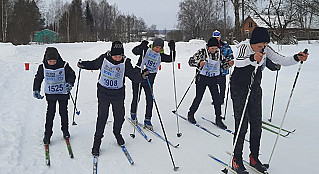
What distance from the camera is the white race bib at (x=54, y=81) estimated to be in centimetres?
455

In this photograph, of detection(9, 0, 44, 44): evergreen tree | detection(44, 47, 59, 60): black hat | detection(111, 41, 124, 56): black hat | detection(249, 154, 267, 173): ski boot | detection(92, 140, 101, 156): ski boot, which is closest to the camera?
detection(249, 154, 267, 173): ski boot

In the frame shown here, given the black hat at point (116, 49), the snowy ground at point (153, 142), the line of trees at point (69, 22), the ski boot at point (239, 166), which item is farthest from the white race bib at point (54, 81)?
the line of trees at point (69, 22)

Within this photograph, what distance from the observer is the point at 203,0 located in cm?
4491

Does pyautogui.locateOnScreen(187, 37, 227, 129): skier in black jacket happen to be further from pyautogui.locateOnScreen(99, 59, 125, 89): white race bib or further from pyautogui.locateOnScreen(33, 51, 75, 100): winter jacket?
pyautogui.locateOnScreen(33, 51, 75, 100): winter jacket

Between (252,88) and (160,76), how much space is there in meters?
9.26

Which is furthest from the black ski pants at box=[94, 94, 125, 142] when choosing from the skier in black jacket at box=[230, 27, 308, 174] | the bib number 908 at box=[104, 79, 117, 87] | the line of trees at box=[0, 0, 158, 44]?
the line of trees at box=[0, 0, 158, 44]

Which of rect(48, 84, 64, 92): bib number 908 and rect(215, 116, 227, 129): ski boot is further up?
rect(48, 84, 64, 92): bib number 908

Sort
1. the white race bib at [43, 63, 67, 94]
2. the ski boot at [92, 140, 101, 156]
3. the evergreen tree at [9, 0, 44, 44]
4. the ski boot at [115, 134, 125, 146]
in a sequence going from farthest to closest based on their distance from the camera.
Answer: the evergreen tree at [9, 0, 44, 44]
the ski boot at [115, 134, 125, 146]
the white race bib at [43, 63, 67, 94]
the ski boot at [92, 140, 101, 156]

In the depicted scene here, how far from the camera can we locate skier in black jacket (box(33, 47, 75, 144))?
179 inches

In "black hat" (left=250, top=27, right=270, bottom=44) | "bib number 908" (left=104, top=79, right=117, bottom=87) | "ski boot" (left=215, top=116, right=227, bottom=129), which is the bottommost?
"ski boot" (left=215, top=116, right=227, bottom=129)

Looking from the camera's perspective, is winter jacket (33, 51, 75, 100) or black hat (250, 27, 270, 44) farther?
winter jacket (33, 51, 75, 100)

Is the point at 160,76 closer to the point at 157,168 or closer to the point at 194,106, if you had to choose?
the point at 194,106

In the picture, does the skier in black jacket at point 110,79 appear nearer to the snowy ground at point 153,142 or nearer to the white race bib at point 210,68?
the snowy ground at point 153,142

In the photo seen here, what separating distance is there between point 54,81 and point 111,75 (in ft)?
3.58
